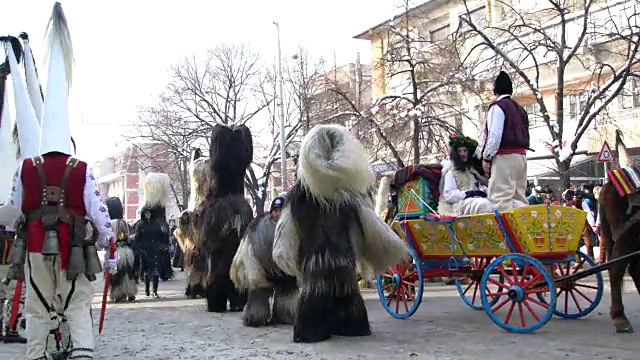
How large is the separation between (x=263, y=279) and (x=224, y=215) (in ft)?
5.51

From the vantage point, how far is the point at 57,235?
18.2 feet

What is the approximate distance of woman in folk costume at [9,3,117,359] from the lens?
5523mm

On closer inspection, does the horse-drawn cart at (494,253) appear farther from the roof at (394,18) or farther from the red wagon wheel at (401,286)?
the roof at (394,18)

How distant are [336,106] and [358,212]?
18.5m

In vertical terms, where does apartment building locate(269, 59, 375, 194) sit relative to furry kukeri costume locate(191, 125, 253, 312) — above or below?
above

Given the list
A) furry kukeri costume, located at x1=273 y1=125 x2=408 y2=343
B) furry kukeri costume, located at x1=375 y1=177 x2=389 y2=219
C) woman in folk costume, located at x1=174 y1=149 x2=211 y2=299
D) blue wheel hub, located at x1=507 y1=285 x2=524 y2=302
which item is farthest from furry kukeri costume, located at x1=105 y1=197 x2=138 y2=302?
blue wheel hub, located at x1=507 y1=285 x2=524 y2=302

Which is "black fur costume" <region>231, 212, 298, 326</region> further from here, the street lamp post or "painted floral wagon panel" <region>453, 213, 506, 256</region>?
the street lamp post

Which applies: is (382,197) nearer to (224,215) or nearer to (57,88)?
(224,215)

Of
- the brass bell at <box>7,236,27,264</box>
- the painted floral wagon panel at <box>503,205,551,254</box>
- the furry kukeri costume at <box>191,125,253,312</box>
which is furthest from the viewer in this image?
the furry kukeri costume at <box>191,125,253,312</box>

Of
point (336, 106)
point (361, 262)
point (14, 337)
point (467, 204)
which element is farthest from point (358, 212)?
point (336, 106)

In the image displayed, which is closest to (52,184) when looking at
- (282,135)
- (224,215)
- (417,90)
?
(224,215)

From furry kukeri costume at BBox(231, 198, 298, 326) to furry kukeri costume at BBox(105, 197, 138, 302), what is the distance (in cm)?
377

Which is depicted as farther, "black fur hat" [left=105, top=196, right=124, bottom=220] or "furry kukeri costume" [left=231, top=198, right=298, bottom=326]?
"black fur hat" [left=105, top=196, right=124, bottom=220]

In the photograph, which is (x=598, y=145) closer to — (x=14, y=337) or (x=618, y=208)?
(x=618, y=208)
